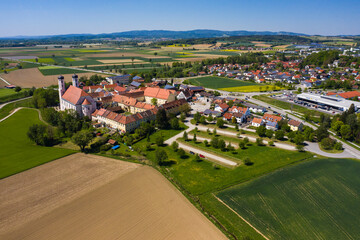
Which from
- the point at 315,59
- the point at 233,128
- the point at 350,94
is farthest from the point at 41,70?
the point at 315,59

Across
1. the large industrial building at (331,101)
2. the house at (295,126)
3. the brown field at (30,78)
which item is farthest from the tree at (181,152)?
the brown field at (30,78)

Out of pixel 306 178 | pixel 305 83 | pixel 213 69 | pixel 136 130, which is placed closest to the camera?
pixel 306 178

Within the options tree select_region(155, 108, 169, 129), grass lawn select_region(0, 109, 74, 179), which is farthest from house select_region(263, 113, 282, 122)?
grass lawn select_region(0, 109, 74, 179)

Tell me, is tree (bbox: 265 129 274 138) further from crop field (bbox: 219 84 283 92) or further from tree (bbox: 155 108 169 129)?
crop field (bbox: 219 84 283 92)

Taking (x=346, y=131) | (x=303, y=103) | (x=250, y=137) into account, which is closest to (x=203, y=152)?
(x=250, y=137)

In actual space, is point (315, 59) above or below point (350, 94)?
above

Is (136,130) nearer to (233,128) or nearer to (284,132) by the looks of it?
(233,128)

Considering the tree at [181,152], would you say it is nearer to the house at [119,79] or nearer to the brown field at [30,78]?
the house at [119,79]
